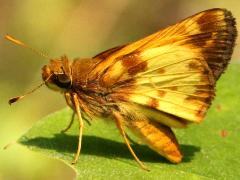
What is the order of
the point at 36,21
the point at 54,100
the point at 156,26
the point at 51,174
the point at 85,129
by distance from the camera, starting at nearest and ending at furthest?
the point at 85,129
the point at 51,174
the point at 54,100
the point at 36,21
the point at 156,26

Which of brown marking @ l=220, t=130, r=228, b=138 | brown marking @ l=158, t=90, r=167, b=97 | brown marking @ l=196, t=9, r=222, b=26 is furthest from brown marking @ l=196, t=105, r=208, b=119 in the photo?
brown marking @ l=196, t=9, r=222, b=26

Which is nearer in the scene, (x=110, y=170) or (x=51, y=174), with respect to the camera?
(x=110, y=170)

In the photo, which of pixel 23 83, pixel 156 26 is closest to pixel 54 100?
pixel 23 83

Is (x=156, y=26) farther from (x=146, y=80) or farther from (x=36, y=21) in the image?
(x=146, y=80)

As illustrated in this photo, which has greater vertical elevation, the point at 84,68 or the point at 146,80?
the point at 84,68

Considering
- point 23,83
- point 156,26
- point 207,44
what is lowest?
point 156,26

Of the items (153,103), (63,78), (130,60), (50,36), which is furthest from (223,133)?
(50,36)

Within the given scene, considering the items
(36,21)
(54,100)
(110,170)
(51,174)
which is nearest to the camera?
(110,170)

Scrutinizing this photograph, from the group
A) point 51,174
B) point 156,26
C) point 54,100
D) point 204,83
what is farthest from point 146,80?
point 156,26

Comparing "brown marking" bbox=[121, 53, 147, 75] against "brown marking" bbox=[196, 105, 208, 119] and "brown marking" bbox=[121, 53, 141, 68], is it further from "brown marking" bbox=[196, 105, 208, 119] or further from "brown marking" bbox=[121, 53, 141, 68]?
"brown marking" bbox=[196, 105, 208, 119]
